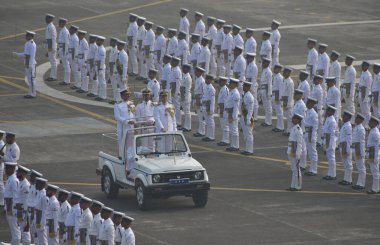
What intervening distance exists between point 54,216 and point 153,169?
4.98 meters

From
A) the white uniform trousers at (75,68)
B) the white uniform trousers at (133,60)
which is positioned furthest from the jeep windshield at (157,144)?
the white uniform trousers at (133,60)

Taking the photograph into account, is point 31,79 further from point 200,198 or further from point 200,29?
point 200,198

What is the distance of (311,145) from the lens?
45781 millimetres

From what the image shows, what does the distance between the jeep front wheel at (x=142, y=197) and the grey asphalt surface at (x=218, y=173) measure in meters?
0.34

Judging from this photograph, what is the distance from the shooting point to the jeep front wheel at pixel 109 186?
1642 inches

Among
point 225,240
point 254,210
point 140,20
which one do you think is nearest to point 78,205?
point 225,240

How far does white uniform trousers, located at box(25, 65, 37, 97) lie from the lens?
2186 inches

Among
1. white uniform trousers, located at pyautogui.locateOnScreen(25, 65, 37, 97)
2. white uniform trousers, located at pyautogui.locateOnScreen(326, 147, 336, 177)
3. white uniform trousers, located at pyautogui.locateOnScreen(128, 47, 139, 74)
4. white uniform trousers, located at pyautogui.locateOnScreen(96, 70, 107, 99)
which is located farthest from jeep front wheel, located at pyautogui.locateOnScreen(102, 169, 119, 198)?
white uniform trousers, located at pyautogui.locateOnScreen(128, 47, 139, 74)

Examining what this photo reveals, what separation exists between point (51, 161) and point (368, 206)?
11156 mm

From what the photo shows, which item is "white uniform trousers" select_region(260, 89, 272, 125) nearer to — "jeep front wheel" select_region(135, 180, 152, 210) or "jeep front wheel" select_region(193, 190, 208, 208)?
"jeep front wheel" select_region(193, 190, 208, 208)

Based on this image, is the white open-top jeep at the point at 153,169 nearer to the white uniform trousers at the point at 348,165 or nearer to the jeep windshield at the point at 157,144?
the jeep windshield at the point at 157,144

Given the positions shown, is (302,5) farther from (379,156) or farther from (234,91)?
(379,156)

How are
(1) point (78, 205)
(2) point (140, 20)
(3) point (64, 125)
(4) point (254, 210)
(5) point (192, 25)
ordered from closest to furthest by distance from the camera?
(1) point (78, 205) → (4) point (254, 210) → (3) point (64, 125) → (2) point (140, 20) → (5) point (192, 25)

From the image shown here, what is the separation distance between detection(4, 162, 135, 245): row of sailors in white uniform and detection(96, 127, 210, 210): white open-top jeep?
388cm
